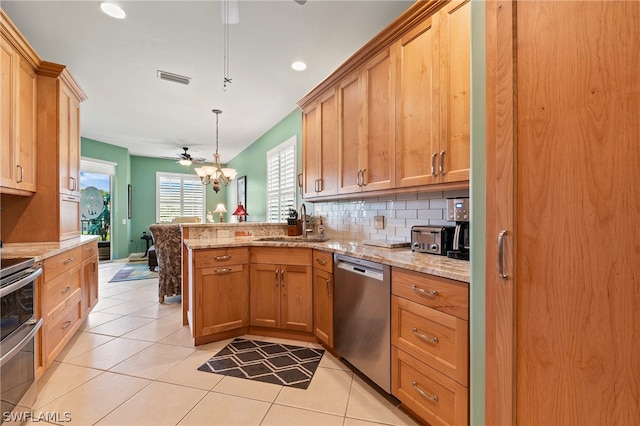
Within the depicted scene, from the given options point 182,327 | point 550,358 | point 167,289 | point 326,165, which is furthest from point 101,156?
point 550,358

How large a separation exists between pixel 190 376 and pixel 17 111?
2.49 m

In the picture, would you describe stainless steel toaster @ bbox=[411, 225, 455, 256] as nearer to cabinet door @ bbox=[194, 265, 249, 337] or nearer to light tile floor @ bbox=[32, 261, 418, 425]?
light tile floor @ bbox=[32, 261, 418, 425]

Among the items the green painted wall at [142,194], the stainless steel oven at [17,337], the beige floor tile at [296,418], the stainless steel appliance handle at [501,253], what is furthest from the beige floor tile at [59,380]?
the green painted wall at [142,194]

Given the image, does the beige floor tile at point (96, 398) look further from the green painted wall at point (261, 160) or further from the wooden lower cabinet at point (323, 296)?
the green painted wall at point (261, 160)

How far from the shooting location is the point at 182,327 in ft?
9.37

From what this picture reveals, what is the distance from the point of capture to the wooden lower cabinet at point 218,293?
2.42 metres

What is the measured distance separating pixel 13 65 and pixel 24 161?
29.3 inches

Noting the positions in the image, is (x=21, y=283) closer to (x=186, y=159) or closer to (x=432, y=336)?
(x=432, y=336)

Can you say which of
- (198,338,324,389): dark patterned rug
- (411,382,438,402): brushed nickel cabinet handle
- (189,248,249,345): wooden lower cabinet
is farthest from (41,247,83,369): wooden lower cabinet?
(411,382,438,402): brushed nickel cabinet handle

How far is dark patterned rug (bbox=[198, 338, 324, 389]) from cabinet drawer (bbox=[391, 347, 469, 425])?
26.1 inches

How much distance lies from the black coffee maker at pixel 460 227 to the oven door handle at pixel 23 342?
239cm

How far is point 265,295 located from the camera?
2.62 m

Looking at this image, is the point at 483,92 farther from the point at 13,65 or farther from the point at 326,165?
the point at 13,65

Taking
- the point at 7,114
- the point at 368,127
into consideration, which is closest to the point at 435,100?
the point at 368,127
